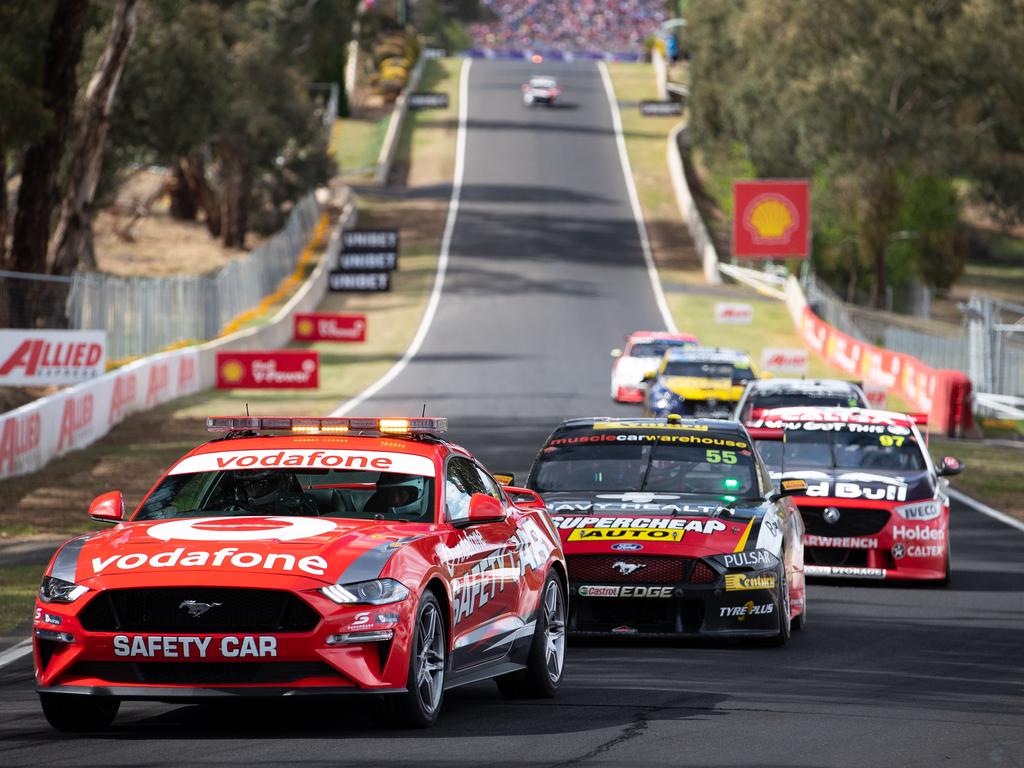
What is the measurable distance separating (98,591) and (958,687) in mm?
5144

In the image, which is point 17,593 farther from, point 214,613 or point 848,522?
point 214,613

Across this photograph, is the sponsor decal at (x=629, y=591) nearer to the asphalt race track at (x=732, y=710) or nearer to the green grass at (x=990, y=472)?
the asphalt race track at (x=732, y=710)

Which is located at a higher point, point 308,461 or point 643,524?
point 308,461

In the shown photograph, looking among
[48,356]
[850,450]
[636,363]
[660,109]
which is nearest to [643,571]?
[850,450]

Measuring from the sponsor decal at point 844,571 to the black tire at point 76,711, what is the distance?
30.0ft

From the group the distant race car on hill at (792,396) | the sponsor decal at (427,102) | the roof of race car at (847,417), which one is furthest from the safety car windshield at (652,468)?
the sponsor decal at (427,102)

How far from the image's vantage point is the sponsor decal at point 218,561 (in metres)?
8.23

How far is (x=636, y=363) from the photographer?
132 ft

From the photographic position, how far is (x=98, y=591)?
8242mm

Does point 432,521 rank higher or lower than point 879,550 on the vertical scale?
higher

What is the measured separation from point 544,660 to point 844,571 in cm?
726

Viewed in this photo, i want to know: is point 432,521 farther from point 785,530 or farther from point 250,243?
point 250,243

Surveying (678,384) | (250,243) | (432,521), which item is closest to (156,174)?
(250,243)

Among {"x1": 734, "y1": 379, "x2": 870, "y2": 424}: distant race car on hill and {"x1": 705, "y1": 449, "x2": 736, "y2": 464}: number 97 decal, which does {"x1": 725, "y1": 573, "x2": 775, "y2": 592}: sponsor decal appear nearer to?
{"x1": 705, "y1": 449, "x2": 736, "y2": 464}: number 97 decal
